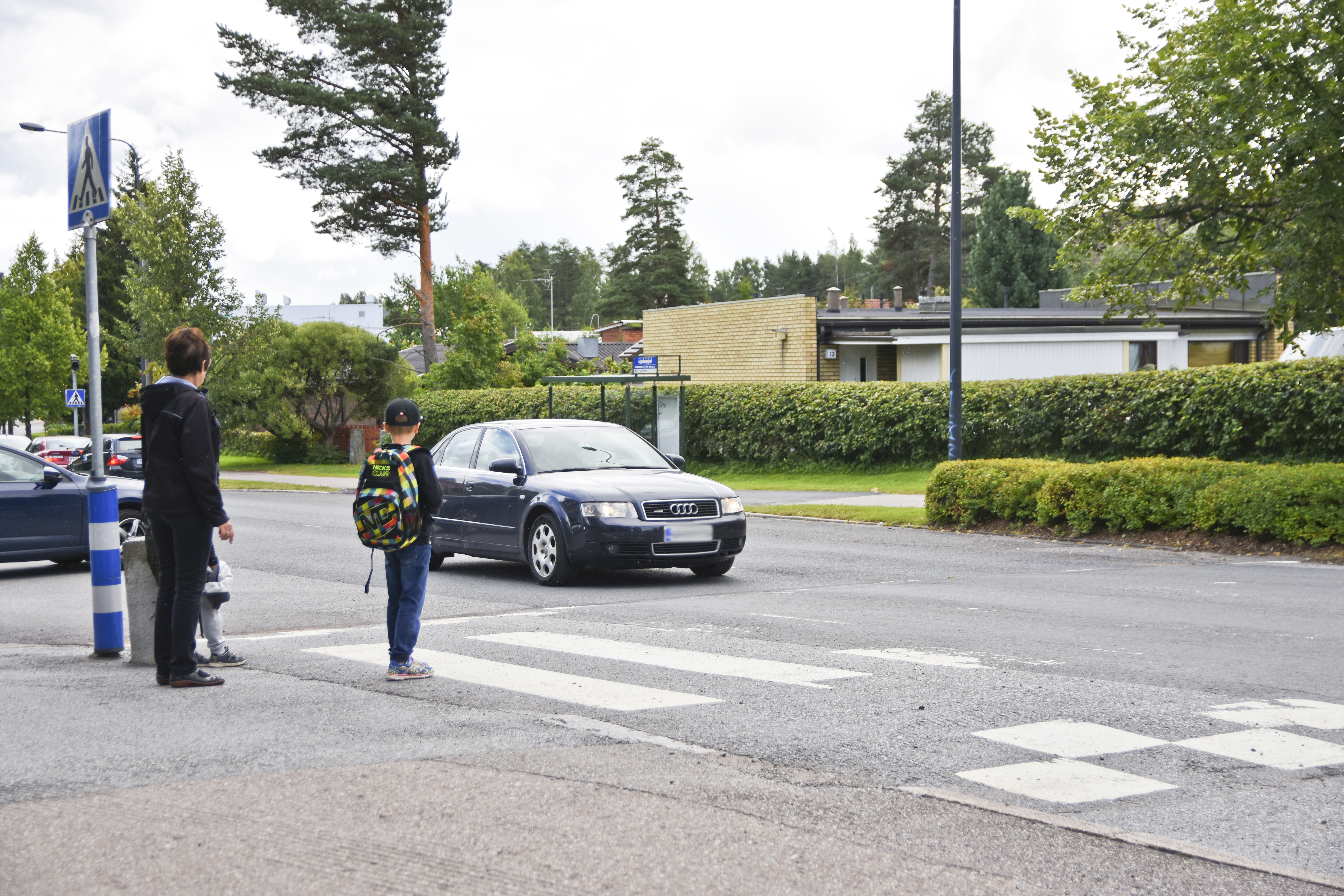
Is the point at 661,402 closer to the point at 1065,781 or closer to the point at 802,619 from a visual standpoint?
the point at 802,619

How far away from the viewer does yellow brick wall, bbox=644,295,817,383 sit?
35562mm

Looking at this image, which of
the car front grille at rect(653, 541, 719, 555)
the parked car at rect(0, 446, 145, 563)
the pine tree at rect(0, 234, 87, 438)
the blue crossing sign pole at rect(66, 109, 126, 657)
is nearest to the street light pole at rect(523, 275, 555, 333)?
the pine tree at rect(0, 234, 87, 438)

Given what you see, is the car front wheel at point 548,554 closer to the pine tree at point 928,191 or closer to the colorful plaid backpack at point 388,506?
the colorful plaid backpack at point 388,506

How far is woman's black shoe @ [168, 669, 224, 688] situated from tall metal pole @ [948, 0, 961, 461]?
48.9ft

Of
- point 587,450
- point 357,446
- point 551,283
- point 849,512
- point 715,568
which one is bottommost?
point 715,568

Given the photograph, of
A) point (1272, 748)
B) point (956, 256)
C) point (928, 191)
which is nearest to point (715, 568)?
point (1272, 748)

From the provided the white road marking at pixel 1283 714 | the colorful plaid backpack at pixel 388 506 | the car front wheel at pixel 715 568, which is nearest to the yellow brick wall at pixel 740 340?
the car front wheel at pixel 715 568

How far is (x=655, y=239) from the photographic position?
86.3 m

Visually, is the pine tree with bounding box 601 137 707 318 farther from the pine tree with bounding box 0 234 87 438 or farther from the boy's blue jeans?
the boy's blue jeans

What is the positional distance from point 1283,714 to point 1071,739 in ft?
4.08

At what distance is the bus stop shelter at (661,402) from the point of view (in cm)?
2717

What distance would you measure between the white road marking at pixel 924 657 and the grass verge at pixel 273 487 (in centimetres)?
2395

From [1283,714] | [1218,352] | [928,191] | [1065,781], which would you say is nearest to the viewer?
[1065,781]

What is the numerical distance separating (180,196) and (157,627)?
1417 inches
